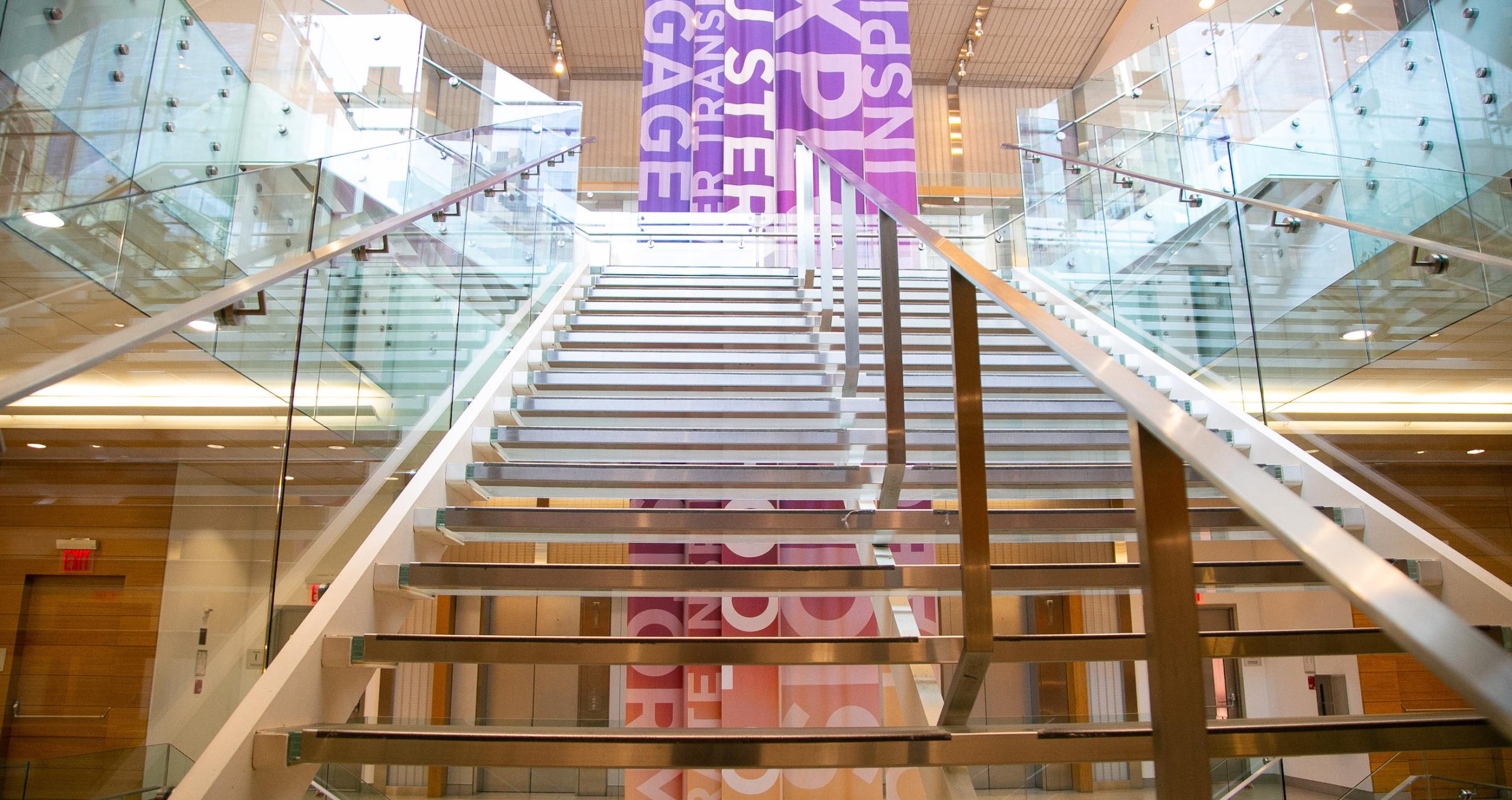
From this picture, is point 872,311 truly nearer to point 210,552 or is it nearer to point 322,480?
point 322,480

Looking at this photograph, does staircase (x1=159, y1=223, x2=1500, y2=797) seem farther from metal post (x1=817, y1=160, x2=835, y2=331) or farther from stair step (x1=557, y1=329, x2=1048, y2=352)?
metal post (x1=817, y1=160, x2=835, y2=331)

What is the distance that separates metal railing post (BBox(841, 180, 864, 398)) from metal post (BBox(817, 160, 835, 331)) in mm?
446

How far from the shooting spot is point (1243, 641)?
205 centimetres

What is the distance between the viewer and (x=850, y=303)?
3311 mm

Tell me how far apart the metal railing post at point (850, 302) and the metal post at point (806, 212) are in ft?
4.15

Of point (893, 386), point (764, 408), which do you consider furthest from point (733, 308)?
point (893, 386)

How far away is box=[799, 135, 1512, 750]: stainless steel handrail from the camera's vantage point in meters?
0.58

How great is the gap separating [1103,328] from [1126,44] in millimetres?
8668

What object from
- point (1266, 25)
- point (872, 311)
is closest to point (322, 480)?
point (872, 311)

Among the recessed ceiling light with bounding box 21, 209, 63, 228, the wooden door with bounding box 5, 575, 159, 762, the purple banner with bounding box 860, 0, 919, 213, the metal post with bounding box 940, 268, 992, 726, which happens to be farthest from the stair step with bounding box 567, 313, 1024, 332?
the purple banner with bounding box 860, 0, 919, 213

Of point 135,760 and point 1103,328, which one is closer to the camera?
point 135,760

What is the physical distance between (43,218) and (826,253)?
109 inches

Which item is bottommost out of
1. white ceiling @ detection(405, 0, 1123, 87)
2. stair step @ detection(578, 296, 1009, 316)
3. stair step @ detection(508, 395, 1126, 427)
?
stair step @ detection(508, 395, 1126, 427)

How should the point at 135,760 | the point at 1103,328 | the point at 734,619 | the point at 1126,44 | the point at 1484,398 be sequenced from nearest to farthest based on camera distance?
the point at 135,760 < the point at 1484,398 < the point at 1103,328 < the point at 734,619 < the point at 1126,44
